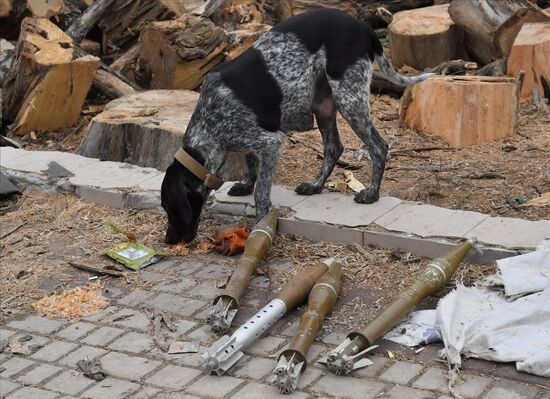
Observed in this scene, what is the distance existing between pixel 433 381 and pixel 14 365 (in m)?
2.11

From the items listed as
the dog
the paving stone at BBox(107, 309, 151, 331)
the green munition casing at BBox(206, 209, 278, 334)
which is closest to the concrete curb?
the dog

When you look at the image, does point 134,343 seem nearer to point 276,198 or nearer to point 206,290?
point 206,290

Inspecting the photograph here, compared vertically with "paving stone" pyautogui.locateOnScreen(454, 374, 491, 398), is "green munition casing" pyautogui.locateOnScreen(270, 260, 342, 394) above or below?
above

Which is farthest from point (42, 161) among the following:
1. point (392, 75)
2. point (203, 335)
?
point (203, 335)

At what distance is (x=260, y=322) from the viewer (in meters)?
4.82

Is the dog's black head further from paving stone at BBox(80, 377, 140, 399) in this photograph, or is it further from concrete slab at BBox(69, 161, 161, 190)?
paving stone at BBox(80, 377, 140, 399)

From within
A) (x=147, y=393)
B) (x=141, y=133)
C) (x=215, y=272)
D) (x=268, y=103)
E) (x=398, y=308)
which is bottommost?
(x=215, y=272)

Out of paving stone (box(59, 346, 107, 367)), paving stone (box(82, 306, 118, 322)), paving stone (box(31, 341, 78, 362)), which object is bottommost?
paving stone (box(82, 306, 118, 322))

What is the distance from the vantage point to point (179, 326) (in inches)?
202

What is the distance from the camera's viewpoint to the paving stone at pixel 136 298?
5484 mm

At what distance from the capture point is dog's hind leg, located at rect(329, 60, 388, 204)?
6.31m

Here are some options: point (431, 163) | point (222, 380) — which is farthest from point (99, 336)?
point (431, 163)

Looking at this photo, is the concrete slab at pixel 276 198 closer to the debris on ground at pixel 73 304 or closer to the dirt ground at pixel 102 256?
the dirt ground at pixel 102 256

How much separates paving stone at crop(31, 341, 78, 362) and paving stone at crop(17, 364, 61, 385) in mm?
84
